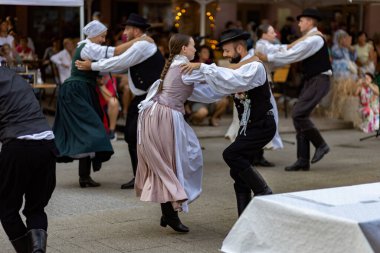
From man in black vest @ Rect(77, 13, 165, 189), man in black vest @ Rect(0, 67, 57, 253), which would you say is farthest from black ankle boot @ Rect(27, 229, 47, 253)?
man in black vest @ Rect(77, 13, 165, 189)

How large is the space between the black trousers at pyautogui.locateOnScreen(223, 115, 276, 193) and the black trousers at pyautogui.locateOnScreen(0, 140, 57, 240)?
1.75m

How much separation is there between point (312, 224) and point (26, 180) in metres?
2.02

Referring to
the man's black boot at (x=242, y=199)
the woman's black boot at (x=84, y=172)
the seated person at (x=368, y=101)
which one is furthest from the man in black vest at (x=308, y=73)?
the seated person at (x=368, y=101)

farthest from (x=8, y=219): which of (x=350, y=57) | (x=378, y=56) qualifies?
(x=378, y=56)

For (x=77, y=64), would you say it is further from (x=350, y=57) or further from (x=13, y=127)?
(x=350, y=57)

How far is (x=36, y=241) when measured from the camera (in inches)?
218

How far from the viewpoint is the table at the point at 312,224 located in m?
Result: 4.12

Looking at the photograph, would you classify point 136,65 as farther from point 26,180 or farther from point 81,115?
point 26,180

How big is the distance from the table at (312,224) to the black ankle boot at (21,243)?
1.47 m

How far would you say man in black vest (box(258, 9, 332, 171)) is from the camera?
986cm

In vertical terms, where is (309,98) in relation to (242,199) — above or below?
above

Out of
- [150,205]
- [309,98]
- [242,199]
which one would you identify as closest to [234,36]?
[242,199]

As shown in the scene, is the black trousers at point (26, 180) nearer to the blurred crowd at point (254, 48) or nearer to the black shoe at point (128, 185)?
the black shoe at point (128, 185)

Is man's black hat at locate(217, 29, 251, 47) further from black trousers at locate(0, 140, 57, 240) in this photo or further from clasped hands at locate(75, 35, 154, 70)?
black trousers at locate(0, 140, 57, 240)
